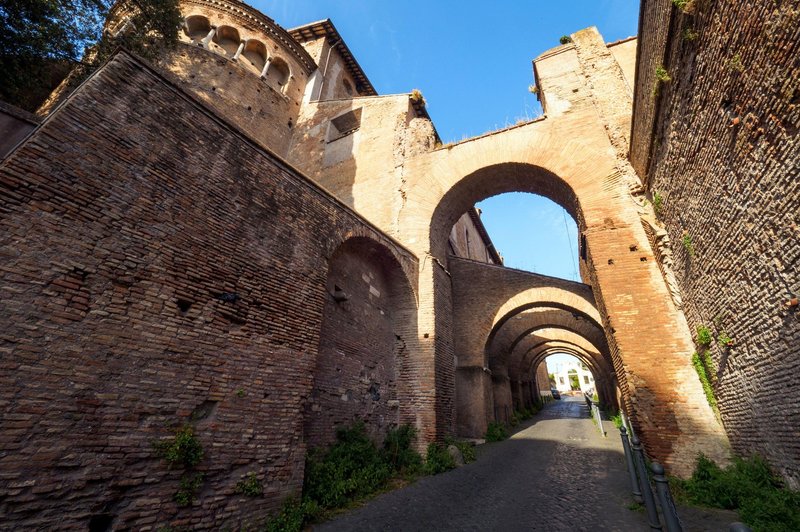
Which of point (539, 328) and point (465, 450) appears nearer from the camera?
point (465, 450)

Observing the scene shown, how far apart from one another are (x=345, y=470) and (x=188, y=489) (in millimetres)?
2572

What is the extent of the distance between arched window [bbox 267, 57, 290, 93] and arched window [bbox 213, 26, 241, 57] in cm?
148

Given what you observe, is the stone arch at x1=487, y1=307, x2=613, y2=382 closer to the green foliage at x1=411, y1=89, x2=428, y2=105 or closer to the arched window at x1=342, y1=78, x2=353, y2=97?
the green foliage at x1=411, y1=89, x2=428, y2=105

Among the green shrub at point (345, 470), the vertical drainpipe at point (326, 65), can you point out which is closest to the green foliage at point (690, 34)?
the green shrub at point (345, 470)

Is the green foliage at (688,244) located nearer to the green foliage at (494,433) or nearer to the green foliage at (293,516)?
the green foliage at (293,516)

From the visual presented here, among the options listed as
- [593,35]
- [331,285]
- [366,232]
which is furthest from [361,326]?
[593,35]

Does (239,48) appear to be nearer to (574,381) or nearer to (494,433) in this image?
(494,433)

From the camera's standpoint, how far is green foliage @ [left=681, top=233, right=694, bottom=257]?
550 centimetres

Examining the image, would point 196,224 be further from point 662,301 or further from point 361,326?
point 662,301

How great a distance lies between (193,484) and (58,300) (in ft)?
7.40

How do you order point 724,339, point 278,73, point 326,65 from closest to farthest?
point 724,339 → point 278,73 → point 326,65

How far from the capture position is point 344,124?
49.1 ft

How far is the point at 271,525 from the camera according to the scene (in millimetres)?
4020

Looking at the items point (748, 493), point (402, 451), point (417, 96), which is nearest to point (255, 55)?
point (417, 96)
